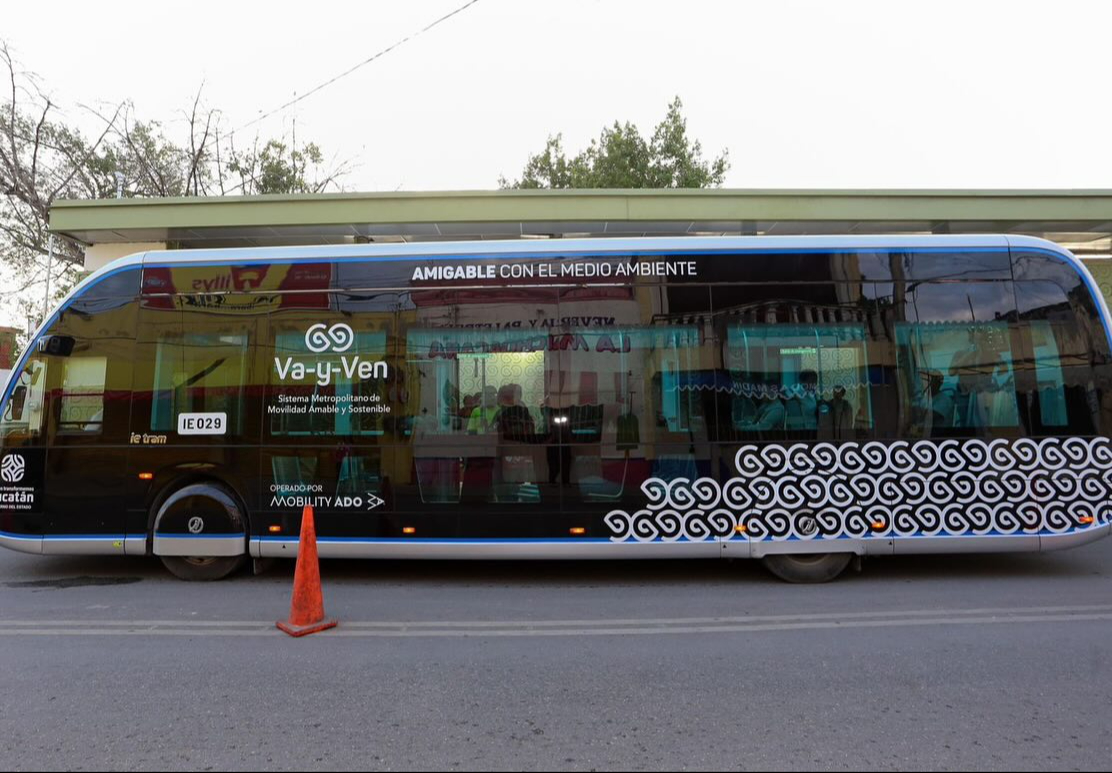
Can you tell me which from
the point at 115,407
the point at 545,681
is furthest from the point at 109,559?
the point at 545,681

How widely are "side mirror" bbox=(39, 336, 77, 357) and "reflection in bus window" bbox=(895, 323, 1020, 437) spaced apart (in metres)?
7.85

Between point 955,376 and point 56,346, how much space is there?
27.8 ft

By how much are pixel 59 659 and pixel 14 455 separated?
2.91 metres

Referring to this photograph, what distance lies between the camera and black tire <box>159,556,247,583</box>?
6109mm

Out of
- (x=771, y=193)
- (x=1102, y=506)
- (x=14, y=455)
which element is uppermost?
(x=771, y=193)

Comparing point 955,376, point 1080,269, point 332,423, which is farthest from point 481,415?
point 1080,269

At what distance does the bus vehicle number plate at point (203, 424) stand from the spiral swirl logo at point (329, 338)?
1.06m

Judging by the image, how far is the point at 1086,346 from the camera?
5801 millimetres

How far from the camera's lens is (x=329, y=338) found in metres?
5.97

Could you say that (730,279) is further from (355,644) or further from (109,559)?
(109,559)

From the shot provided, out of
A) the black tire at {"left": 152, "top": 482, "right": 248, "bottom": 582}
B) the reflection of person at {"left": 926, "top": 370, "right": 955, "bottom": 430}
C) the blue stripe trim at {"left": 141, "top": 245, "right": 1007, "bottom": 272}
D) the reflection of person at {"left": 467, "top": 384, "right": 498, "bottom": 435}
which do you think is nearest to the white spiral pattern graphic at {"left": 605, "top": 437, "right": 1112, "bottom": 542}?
the reflection of person at {"left": 926, "top": 370, "right": 955, "bottom": 430}

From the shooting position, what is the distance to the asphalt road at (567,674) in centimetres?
297

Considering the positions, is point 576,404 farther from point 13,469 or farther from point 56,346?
point 13,469

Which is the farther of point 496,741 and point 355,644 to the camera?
point 355,644
